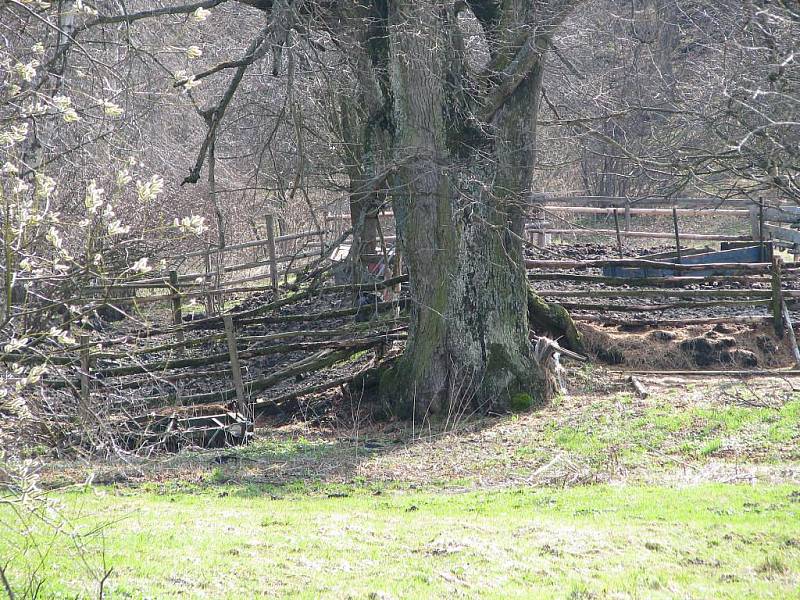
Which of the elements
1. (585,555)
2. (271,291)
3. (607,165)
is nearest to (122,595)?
(585,555)

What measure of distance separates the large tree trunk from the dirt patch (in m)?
2.11

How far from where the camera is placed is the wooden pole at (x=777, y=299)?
13.9 m

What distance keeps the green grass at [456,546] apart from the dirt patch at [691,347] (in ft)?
18.5

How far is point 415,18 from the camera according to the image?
421 inches

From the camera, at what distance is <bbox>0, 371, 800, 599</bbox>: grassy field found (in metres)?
5.64

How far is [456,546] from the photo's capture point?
643 centimetres

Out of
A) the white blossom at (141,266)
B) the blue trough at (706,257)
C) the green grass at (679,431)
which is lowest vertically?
the green grass at (679,431)

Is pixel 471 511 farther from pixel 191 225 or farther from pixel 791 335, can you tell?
pixel 791 335

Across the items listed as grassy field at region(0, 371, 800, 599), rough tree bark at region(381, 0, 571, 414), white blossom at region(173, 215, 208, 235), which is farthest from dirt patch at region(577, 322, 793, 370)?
white blossom at region(173, 215, 208, 235)

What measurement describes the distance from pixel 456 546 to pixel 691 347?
27.3 feet

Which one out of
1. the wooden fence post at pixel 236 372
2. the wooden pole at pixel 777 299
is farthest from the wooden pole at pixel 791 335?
the wooden fence post at pixel 236 372

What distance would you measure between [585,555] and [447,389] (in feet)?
19.7

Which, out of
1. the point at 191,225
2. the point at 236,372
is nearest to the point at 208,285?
the point at 236,372

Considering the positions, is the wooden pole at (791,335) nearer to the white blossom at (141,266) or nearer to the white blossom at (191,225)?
the white blossom at (191,225)
